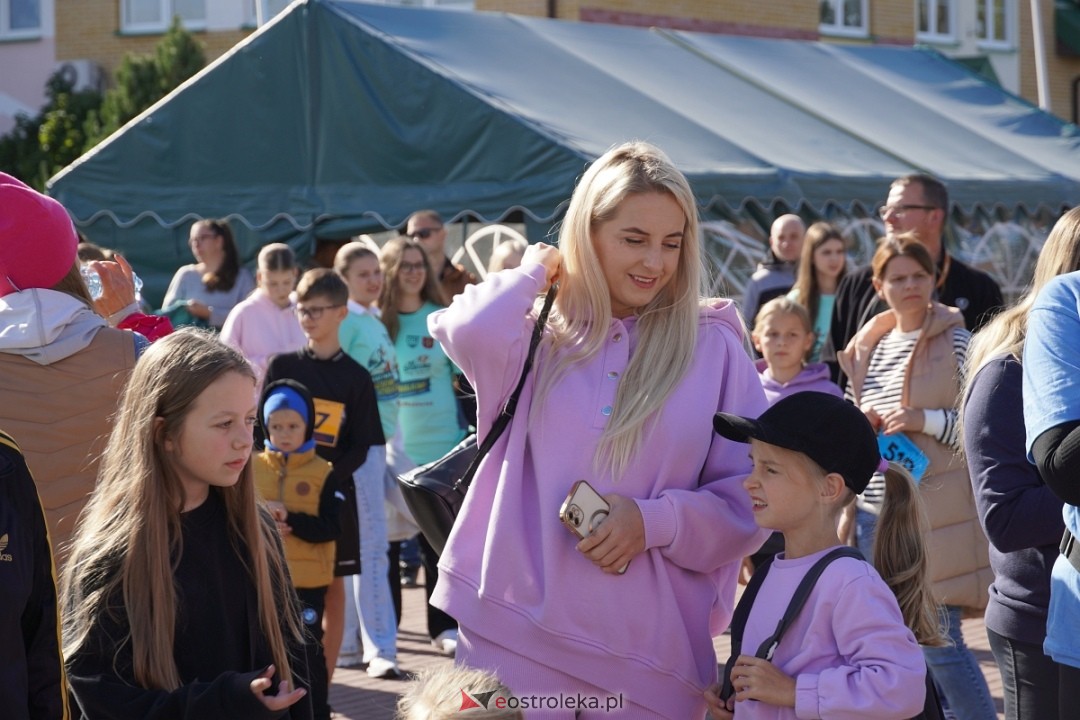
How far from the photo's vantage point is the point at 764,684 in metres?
3.09

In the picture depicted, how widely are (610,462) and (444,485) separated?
0.46 metres

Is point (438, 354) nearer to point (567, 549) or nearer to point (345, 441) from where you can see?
point (345, 441)

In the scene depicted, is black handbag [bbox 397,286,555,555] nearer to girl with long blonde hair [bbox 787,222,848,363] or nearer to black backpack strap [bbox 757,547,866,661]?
black backpack strap [bbox 757,547,866,661]

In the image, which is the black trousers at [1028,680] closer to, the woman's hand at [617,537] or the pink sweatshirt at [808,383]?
the woman's hand at [617,537]

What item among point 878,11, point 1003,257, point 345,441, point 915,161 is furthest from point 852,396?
point 878,11

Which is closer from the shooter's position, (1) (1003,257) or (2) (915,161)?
(2) (915,161)

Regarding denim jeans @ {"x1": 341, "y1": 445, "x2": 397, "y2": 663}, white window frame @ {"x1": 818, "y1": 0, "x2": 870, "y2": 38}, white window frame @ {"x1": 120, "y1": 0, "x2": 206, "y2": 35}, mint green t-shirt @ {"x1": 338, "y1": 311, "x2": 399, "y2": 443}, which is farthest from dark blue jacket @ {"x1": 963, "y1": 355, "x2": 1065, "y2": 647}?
white window frame @ {"x1": 818, "y1": 0, "x2": 870, "y2": 38}

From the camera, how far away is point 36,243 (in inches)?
147

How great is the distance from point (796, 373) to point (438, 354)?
2172mm

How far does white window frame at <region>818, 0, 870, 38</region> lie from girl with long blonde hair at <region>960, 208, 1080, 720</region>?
1962 centimetres

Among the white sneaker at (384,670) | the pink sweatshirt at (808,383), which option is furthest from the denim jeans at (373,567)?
A: the pink sweatshirt at (808,383)

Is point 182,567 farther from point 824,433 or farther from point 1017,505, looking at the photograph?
point 1017,505

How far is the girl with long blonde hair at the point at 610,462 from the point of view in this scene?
308 centimetres

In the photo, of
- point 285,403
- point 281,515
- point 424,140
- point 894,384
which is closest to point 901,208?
point 894,384
